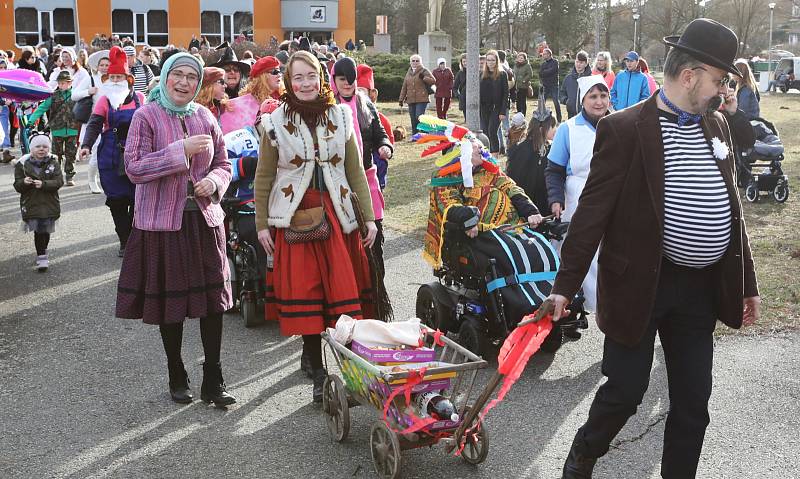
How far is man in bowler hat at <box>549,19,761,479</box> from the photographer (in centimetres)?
366

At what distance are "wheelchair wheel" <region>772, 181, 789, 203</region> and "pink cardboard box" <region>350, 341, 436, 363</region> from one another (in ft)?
30.5

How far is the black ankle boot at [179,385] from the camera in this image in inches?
216

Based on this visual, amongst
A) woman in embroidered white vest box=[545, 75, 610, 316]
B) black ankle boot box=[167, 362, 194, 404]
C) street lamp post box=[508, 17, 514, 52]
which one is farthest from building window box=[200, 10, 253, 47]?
black ankle boot box=[167, 362, 194, 404]

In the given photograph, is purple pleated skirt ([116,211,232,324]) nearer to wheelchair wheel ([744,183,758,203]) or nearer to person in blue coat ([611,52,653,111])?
wheelchair wheel ([744,183,758,203])

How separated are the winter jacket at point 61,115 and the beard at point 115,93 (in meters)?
6.23

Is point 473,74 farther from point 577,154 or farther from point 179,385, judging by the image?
point 179,385

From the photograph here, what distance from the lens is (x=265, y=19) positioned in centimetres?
5150

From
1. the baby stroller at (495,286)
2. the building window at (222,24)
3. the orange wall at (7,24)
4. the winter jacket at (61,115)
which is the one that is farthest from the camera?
the building window at (222,24)

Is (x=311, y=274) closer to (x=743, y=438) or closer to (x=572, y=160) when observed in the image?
(x=572, y=160)

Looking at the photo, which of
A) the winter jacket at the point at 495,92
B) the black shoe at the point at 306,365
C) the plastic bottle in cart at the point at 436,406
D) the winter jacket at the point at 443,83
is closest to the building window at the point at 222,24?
the winter jacket at the point at 443,83

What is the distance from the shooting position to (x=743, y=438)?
489cm

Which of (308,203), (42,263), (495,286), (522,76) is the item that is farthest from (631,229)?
(522,76)

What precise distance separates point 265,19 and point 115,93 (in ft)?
148

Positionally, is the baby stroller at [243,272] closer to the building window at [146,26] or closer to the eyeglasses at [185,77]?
the eyeglasses at [185,77]
